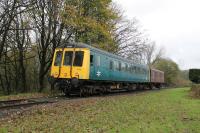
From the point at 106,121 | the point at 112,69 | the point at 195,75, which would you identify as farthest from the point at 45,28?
the point at 106,121

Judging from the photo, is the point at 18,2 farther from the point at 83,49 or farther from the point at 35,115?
the point at 35,115

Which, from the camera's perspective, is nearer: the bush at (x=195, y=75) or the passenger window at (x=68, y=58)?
the passenger window at (x=68, y=58)

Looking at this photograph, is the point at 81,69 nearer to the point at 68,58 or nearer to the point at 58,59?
the point at 68,58

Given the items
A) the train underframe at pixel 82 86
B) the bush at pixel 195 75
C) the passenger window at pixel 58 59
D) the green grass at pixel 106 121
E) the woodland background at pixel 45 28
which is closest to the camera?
the green grass at pixel 106 121

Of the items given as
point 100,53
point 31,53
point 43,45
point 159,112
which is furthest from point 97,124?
point 31,53

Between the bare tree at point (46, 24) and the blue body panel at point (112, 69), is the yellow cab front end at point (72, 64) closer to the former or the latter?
the blue body panel at point (112, 69)

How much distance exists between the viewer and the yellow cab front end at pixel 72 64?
23.1 m

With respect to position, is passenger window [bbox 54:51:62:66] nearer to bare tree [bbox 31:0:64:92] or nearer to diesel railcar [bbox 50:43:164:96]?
diesel railcar [bbox 50:43:164:96]

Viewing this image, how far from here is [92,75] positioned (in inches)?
944

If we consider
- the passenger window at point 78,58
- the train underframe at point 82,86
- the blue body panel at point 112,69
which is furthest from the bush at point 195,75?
the passenger window at point 78,58

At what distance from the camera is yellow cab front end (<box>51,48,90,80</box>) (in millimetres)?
23145

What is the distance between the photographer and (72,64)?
2341cm

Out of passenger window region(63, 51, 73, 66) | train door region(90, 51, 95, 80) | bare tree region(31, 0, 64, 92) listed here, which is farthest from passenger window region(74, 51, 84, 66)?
bare tree region(31, 0, 64, 92)

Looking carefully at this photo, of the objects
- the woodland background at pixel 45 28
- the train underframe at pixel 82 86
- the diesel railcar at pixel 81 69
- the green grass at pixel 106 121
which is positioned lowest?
the green grass at pixel 106 121
